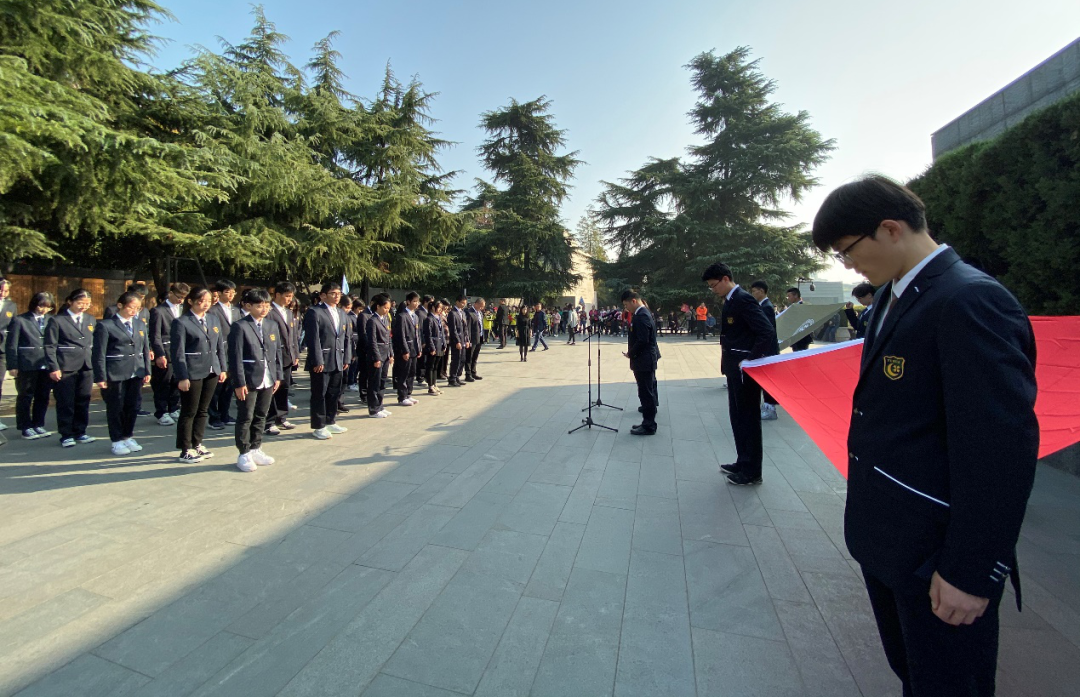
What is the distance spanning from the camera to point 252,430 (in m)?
5.66

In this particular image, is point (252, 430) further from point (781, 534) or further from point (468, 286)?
point (468, 286)

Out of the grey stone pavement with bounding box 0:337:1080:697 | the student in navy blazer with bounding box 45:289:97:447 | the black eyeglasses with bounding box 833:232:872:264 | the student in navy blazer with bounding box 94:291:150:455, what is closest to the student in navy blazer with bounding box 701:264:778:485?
the grey stone pavement with bounding box 0:337:1080:697

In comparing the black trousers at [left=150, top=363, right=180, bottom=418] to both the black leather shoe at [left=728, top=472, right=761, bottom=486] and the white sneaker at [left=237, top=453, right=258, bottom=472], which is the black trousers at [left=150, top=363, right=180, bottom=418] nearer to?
the white sneaker at [left=237, top=453, right=258, bottom=472]

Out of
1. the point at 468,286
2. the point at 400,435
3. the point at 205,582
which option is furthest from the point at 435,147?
the point at 205,582

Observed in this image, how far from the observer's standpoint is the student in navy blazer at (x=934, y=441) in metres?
1.22

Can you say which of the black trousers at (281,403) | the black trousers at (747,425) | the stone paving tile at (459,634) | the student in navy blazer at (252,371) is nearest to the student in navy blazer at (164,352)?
the black trousers at (281,403)

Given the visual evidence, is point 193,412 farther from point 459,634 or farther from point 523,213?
point 523,213

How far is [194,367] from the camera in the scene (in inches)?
219

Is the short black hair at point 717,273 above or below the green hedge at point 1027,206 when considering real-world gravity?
below

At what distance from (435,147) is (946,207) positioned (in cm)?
2332

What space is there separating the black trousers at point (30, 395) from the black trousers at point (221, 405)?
1.88 meters

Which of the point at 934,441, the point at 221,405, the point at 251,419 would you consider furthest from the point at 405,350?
the point at 934,441

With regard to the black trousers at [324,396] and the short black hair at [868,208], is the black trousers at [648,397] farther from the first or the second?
the short black hair at [868,208]

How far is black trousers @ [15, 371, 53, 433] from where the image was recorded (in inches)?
259
